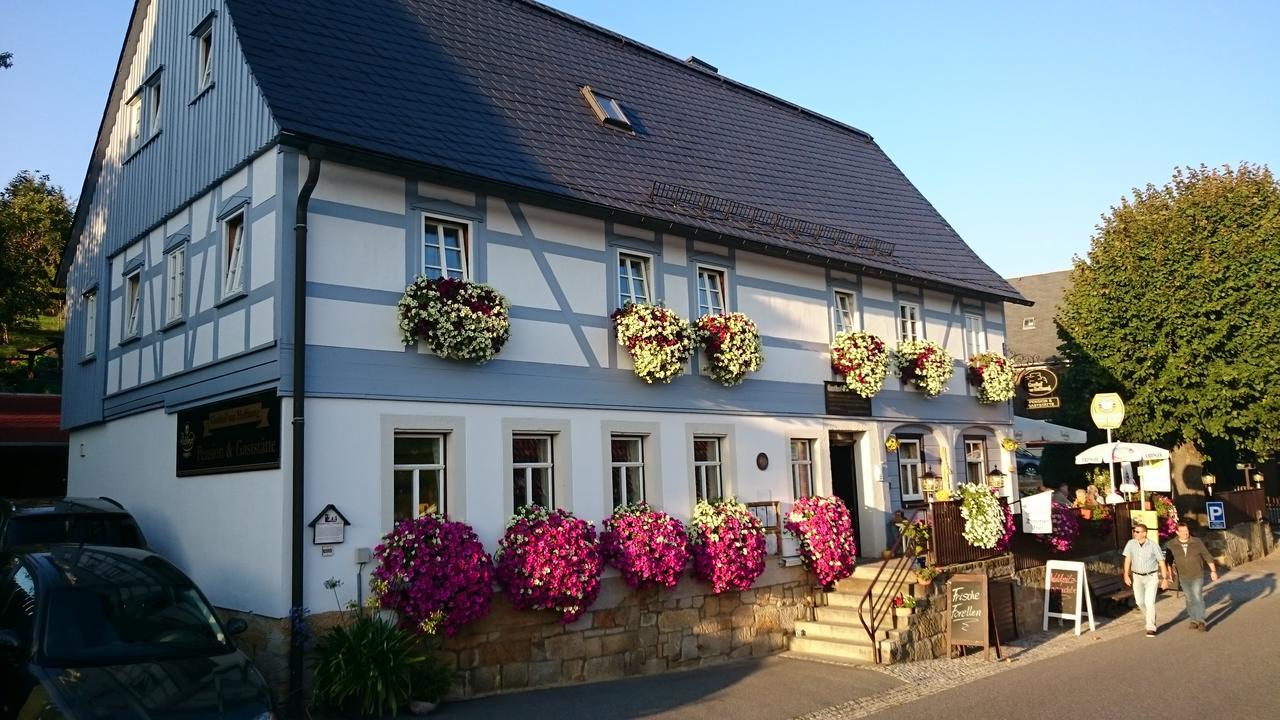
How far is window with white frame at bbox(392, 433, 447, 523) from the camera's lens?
34.6 ft

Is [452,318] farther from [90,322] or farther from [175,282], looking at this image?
[90,322]

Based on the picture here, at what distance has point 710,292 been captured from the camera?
47.7ft

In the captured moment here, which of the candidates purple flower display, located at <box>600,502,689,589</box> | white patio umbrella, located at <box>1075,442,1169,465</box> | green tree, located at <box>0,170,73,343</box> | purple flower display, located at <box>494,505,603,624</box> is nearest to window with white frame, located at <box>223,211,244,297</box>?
purple flower display, located at <box>494,505,603,624</box>

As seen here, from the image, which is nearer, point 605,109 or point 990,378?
point 605,109

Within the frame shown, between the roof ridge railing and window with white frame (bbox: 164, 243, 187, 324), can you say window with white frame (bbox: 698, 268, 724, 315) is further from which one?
window with white frame (bbox: 164, 243, 187, 324)

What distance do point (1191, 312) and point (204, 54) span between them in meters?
22.2

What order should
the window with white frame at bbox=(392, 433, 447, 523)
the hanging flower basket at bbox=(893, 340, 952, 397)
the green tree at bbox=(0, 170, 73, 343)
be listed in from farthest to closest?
the green tree at bbox=(0, 170, 73, 343), the hanging flower basket at bbox=(893, 340, 952, 397), the window with white frame at bbox=(392, 433, 447, 523)

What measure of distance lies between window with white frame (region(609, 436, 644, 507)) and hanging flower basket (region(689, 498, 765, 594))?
2.96 ft

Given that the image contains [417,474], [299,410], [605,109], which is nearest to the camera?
[299,410]

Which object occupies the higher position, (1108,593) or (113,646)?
(113,646)

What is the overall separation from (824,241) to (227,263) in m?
9.45

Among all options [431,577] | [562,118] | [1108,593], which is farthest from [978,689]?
[562,118]

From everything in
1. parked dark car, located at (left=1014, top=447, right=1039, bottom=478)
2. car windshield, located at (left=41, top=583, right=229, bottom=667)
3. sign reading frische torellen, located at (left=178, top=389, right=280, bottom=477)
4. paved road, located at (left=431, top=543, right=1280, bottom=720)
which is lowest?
Answer: paved road, located at (left=431, top=543, right=1280, bottom=720)

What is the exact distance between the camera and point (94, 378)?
15062 mm
